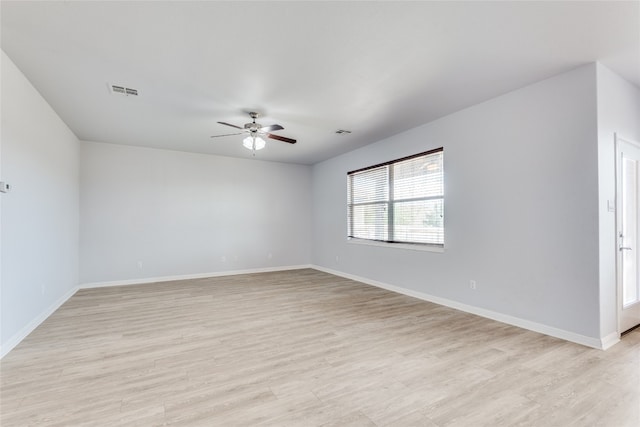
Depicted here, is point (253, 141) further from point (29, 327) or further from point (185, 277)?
point (185, 277)

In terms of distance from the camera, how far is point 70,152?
4906mm

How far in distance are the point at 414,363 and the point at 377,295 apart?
7.73ft

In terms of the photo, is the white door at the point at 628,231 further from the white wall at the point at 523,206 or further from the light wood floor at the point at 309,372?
the white wall at the point at 523,206

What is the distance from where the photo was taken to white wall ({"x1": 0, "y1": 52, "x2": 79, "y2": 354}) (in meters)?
2.76

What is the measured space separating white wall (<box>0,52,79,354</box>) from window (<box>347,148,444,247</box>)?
5.06m

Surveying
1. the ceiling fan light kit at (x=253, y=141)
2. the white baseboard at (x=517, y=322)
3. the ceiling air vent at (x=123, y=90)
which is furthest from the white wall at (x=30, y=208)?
the white baseboard at (x=517, y=322)

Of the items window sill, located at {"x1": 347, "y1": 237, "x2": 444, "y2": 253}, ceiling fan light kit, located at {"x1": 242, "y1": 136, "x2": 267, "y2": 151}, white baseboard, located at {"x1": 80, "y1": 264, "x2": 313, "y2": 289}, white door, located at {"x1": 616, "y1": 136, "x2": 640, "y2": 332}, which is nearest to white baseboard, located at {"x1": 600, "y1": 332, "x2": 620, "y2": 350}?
white door, located at {"x1": 616, "y1": 136, "x2": 640, "y2": 332}

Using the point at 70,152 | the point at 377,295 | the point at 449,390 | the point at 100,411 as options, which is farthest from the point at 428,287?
the point at 70,152

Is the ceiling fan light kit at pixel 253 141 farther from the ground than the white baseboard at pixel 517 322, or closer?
farther from the ground

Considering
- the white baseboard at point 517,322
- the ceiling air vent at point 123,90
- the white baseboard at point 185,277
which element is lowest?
the white baseboard at point 185,277

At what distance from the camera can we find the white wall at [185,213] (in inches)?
221

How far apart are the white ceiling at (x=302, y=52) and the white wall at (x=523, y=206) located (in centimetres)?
32

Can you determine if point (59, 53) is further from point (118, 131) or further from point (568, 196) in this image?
point (568, 196)

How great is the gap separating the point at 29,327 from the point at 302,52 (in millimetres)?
4219
